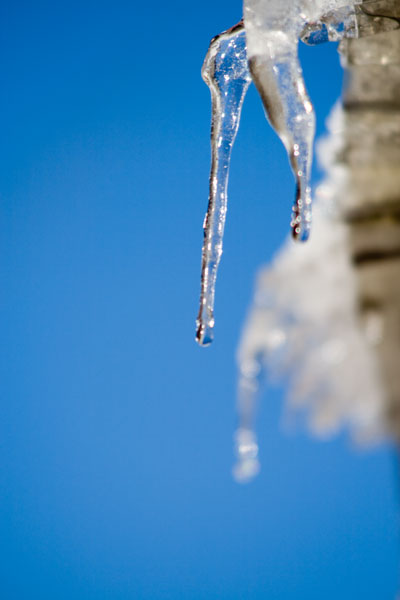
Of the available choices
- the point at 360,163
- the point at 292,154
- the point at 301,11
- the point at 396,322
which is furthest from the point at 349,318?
the point at 301,11

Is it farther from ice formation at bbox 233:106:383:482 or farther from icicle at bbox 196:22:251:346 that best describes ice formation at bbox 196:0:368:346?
ice formation at bbox 233:106:383:482

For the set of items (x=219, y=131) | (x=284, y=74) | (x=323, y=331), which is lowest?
(x=323, y=331)

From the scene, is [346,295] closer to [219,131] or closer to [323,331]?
[323,331]

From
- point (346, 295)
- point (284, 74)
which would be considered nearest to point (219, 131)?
point (284, 74)

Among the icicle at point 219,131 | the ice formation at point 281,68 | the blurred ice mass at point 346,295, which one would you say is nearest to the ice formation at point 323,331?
the blurred ice mass at point 346,295

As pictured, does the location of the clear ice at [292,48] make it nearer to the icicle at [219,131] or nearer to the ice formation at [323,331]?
the icicle at [219,131]

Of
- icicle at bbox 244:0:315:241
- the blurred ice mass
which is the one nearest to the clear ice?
icicle at bbox 244:0:315:241

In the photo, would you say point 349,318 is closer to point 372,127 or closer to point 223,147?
point 372,127
